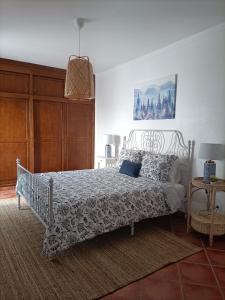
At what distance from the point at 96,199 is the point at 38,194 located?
74 cm

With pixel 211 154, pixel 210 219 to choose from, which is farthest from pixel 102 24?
pixel 210 219

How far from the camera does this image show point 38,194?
2.74 meters

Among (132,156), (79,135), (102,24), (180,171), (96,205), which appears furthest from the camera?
(79,135)

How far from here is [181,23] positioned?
2.89 metres

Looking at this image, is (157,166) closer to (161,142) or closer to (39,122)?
(161,142)

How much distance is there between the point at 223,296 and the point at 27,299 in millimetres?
1584

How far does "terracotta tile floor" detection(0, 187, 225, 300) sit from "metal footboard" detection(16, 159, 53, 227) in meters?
0.98

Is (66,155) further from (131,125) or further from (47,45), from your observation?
(47,45)

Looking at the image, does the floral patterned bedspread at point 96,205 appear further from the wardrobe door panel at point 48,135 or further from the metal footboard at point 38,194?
the wardrobe door panel at point 48,135

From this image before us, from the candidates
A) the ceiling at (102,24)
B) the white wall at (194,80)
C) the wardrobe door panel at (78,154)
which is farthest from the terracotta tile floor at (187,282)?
the wardrobe door panel at (78,154)

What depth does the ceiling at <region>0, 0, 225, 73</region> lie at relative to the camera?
8.14ft

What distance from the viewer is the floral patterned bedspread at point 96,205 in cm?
225

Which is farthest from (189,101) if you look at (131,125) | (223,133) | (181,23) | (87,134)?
(87,134)

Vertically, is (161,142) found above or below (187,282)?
above
